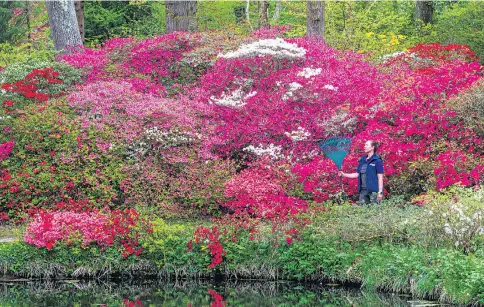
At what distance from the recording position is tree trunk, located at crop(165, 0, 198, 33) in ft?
67.9

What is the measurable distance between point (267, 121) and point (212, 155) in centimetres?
120

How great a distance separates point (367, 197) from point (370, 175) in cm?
40

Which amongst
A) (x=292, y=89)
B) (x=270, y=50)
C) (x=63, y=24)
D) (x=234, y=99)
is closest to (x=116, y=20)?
(x=63, y=24)

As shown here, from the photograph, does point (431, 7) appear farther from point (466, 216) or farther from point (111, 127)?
point (466, 216)

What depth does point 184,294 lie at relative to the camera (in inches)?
405

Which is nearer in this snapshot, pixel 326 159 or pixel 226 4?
pixel 326 159

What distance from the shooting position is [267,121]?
46.9 ft

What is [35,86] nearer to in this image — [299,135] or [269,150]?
[269,150]

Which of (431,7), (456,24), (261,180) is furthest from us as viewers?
(431,7)

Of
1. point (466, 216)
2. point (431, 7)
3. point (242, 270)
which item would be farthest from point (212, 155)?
point (431, 7)

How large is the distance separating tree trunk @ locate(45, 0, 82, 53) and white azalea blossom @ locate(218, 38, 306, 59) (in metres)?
5.26

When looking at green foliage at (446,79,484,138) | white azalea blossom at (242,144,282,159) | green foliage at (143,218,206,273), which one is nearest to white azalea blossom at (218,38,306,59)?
white azalea blossom at (242,144,282,159)

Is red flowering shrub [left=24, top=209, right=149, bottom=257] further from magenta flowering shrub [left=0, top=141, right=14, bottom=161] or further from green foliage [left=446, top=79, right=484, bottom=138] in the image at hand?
green foliage [left=446, top=79, right=484, bottom=138]

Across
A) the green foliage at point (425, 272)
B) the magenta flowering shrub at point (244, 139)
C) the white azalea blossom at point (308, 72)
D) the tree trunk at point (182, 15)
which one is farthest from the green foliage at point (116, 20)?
the green foliage at point (425, 272)
